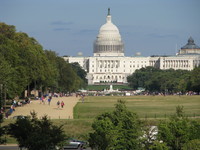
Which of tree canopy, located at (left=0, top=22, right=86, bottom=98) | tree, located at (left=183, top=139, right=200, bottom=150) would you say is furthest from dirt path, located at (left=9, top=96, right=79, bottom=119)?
tree, located at (left=183, top=139, right=200, bottom=150)

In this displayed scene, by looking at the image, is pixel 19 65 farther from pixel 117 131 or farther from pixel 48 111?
pixel 117 131

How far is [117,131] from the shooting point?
37.1 m

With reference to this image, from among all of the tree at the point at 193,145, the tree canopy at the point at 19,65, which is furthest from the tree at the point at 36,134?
the tree canopy at the point at 19,65

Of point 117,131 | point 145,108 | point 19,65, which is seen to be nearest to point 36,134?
point 117,131

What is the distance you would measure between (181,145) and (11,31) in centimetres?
6013

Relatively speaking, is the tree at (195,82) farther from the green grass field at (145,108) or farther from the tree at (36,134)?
the tree at (36,134)

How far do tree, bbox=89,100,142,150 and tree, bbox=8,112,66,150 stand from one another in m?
1.80

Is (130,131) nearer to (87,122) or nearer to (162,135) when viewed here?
(162,135)

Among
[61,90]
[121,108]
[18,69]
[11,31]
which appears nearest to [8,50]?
[18,69]

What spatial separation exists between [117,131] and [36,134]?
4.31 meters

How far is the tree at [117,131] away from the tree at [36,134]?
1.80 m

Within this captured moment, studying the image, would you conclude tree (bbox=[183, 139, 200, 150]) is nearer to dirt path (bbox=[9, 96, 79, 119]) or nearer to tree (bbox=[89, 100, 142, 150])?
tree (bbox=[89, 100, 142, 150])

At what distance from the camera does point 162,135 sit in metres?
37.8

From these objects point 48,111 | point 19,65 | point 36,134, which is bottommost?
point 36,134
